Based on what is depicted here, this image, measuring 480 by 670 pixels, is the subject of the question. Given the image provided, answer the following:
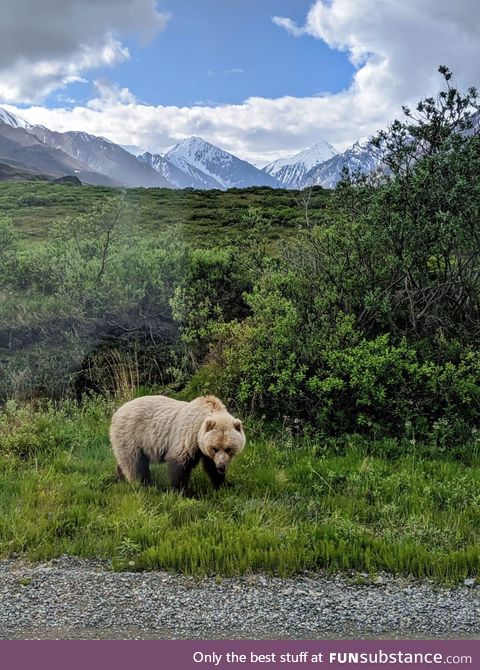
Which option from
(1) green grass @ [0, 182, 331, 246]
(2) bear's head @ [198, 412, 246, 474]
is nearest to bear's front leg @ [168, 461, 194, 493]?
(2) bear's head @ [198, 412, 246, 474]

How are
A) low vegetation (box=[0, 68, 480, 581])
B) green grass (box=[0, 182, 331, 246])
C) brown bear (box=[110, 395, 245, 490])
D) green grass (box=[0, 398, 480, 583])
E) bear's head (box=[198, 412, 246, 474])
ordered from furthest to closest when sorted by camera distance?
green grass (box=[0, 182, 331, 246])
brown bear (box=[110, 395, 245, 490])
bear's head (box=[198, 412, 246, 474])
low vegetation (box=[0, 68, 480, 581])
green grass (box=[0, 398, 480, 583])

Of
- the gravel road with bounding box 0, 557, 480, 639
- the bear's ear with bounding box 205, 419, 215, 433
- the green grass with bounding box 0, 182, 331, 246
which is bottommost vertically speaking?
the gravel road with bounding box 0, 557, 480, 639

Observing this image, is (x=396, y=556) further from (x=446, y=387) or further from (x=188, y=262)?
(x=188, y=262)

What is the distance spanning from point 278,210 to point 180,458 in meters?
22.1

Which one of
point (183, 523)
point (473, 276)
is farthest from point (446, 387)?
point (183, 523)

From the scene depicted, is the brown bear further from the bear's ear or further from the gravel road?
the gravel road

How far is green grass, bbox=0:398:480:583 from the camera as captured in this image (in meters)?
5.41

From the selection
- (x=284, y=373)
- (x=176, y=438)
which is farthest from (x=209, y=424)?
(x=284, y=373)

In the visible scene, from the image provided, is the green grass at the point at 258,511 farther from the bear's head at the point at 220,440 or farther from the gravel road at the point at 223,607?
the bear's head at the point at 220,440

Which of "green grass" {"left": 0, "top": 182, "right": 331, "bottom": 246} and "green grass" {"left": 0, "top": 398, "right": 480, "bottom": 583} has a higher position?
"green grass" {"left": 0, "top": 182, "right": 331, "bottom": 246}

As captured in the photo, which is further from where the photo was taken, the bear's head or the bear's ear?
the bear's ear

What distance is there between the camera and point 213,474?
23.3 feet

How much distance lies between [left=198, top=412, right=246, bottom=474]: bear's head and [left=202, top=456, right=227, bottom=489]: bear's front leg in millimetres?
274

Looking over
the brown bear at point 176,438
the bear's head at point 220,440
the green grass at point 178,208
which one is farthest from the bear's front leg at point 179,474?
the green grass at point 178,208
